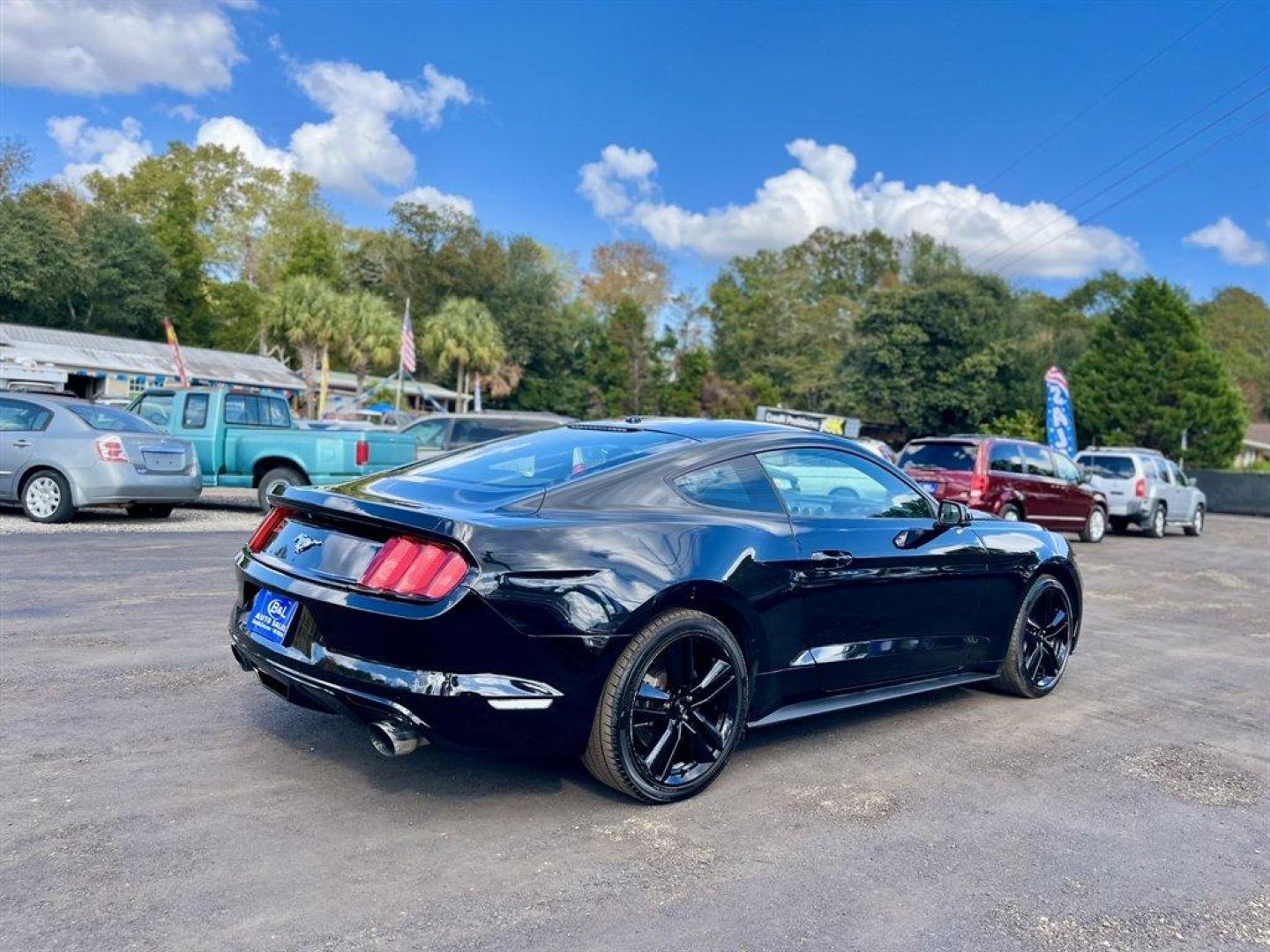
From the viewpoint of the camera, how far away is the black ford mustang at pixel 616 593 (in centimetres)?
343

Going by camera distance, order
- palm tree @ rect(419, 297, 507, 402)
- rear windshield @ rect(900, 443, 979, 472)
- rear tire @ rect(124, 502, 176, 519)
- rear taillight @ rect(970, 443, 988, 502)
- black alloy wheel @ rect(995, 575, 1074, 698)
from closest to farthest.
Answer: black alloy wheel @ rect(995, 575, 1074, 698), rear tire @ rect(124, 502, 176, 519), rear taillight @ rect(970, 443, 988, 502), rear windshield @ rect(900, 443, 979, 472), palm tree @ rect(419, 297, 507, 402)

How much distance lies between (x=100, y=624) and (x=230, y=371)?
39174 mm

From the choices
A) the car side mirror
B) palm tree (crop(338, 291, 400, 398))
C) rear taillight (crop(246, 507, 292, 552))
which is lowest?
rear taillight (crop(246, 507, 292, 552))

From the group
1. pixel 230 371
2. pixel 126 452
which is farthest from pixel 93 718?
pixel 230 371

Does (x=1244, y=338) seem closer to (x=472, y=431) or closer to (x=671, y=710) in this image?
(x=472, y=431)

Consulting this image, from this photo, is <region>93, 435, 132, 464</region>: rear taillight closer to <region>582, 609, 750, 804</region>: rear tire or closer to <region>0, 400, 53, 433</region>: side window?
<region>0, 400, 53, 433</region>: side window

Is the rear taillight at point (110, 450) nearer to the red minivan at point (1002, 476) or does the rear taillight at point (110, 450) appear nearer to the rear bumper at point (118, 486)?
the rear bumper at point (118, 486)

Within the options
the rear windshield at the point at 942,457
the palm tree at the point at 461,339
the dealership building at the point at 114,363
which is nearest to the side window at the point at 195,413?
the rear windshield at the point at 942,457

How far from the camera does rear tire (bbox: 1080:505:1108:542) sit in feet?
55.7

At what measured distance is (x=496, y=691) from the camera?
3.42m

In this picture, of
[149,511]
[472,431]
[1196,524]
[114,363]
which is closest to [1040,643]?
[149,511]

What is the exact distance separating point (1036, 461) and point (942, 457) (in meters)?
1.89

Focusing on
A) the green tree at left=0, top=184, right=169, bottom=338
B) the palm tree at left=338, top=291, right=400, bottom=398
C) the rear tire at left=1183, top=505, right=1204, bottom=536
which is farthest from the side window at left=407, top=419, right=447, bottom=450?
the green tree at left=0, top=184, right=169, bottom=338

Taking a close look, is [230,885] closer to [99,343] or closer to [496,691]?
[496,691]
